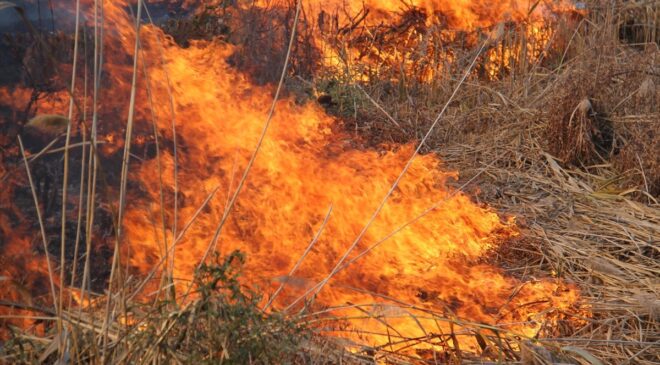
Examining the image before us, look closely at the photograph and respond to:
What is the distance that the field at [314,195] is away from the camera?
1955 millimetres

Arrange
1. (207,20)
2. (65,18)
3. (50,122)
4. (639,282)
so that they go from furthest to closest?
(207,20) → (65,18) → (639,282) → (50,122)

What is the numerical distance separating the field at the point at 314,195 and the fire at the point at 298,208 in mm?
11

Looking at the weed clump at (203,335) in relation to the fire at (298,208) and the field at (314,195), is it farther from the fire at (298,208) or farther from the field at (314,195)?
the fire at (298,208)

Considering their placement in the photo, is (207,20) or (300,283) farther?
(207,20)

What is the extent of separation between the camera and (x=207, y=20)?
529 centimetres

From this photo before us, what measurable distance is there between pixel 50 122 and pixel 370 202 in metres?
2.01

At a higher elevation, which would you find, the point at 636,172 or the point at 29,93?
the point at 29,93

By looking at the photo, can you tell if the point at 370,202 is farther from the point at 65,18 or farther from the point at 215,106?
the point at 65,18

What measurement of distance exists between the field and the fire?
0.04ft

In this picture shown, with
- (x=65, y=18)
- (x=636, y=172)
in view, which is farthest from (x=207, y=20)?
(x=636, y=172)

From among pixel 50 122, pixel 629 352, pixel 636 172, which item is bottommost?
pixel 629 352

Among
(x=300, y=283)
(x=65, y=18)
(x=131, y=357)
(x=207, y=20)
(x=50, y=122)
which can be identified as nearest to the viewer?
(x=50, y=122)

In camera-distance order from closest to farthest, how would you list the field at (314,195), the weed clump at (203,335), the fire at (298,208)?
the weed clump at (203,335) → the field at (314,195) → the fire at (298,208)

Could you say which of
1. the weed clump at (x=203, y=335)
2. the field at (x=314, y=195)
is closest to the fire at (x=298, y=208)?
the field at (x=314, y=195)
